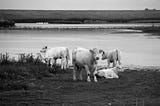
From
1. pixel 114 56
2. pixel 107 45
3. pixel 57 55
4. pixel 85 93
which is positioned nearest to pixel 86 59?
pixel 85 93

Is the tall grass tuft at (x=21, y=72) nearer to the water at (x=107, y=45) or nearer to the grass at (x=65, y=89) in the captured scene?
the grass at (x=65, y=89)

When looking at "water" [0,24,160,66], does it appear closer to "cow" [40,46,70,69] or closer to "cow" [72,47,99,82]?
"cow" [40,46,70,69]

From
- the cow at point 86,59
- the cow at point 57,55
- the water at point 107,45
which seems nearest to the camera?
the cow at point 86,59

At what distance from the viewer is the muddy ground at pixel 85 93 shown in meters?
11.7

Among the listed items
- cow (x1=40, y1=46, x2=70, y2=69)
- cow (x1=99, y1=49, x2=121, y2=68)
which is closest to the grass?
cow (x1=40, y1=46, x2=70, y2=69)

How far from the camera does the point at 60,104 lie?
11.4 metres

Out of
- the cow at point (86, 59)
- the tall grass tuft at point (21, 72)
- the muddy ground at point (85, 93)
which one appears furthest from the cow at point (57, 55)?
the cow at point (86, 59)

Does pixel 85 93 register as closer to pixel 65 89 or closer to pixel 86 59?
pixel 65 89

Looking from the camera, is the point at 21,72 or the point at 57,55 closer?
the point at 21,72

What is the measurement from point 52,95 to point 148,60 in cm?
1757

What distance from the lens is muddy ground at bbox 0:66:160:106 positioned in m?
11.7

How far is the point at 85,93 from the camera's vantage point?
529 inches

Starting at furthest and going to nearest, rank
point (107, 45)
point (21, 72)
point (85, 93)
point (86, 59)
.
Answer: point (107, 45) → point (21, 72) → point (86, 59) → point (85, 93)

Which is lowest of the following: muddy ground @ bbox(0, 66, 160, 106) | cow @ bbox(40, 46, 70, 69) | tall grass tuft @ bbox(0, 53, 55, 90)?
muddy ground @ bbox(0, 66, 160, 106)
